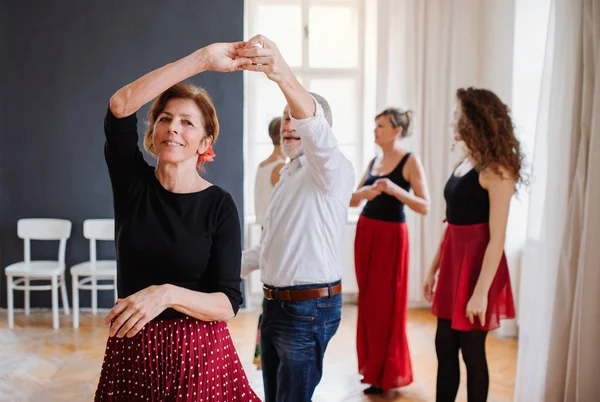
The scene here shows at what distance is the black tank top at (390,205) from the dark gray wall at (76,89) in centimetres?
207

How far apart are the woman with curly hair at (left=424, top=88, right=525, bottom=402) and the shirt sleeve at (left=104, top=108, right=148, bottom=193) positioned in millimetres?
1516

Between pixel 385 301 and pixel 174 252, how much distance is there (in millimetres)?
2119

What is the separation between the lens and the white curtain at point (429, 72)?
5184 mm

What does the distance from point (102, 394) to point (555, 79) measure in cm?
231

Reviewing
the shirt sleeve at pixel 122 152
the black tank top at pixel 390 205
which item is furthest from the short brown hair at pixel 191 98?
the black tank top at pixel 390 205

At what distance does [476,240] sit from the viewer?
8.22ft

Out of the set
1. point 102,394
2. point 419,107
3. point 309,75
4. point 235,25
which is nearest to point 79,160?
point 235,25

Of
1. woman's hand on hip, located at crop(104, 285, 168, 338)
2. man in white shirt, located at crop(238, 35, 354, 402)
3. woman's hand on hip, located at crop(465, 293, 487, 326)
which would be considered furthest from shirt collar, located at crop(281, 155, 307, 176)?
woman's hand on hip, located at crop(465, 293, 487, 326)

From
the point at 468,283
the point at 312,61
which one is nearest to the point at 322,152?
the point at 468,283

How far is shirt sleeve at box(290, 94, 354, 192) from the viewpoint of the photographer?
1.64 meters

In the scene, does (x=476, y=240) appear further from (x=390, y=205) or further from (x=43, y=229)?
(x=43, y=229)

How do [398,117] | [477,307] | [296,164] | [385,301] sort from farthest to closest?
[398,117] < [385,301] < [477,307] < [296,164]

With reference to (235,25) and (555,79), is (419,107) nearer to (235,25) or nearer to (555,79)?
(235,25)

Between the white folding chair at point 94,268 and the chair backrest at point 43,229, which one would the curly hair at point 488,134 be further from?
the chair backrest at point 43,229
